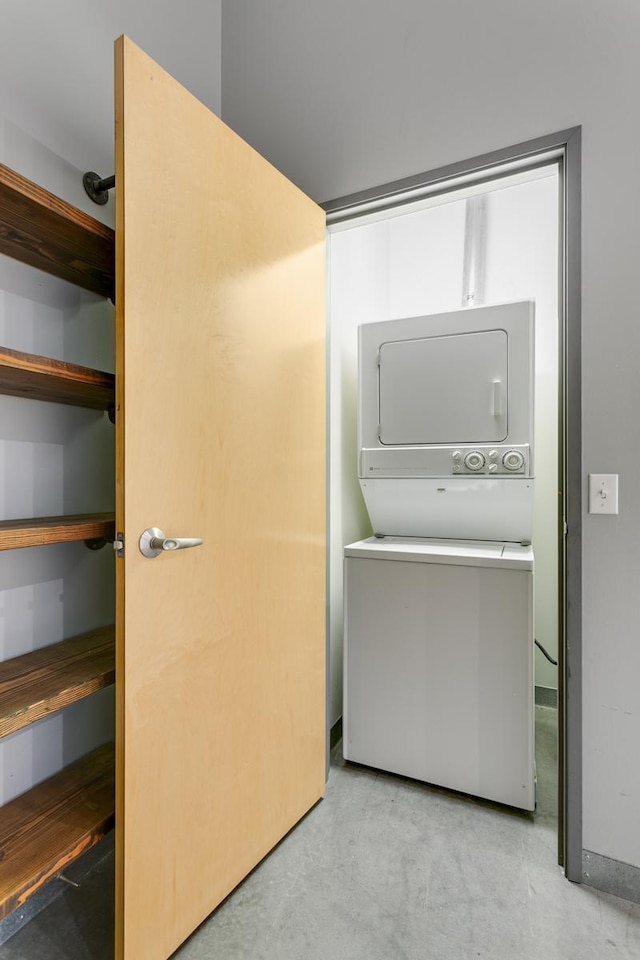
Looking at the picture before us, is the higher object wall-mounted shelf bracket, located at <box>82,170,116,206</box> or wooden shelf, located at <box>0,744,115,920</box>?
wall-mounted shelf bracket, located at <box>82,170,116,206</box>

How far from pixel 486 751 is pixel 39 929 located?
4.61 feet

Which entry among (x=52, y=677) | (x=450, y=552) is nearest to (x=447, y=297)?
(x=450, y=552)

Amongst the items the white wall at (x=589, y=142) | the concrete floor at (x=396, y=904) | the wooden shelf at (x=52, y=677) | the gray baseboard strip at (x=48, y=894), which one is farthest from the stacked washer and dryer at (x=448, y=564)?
the wooden shelf at (x=52, y=677)

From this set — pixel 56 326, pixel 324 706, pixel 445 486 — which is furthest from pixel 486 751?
pixel 56 326

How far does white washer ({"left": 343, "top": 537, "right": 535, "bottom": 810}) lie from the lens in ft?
5.71

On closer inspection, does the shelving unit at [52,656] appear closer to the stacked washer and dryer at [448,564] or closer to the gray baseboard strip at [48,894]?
→ the gray baseboard strip at [48,894]

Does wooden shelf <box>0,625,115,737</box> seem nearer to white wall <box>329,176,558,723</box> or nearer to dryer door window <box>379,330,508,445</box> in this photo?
white wall <box>329,176,558,723</box>

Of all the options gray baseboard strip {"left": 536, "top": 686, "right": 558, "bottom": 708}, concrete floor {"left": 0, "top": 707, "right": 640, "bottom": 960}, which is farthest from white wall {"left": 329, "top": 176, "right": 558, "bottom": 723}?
concrete floor {"left": 0, "top": 707, "right": 640, "bottom": 960}

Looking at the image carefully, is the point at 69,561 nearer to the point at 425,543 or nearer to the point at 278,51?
the point at 425,543

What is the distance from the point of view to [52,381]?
1094 mm

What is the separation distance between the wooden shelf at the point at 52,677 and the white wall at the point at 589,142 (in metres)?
1.32

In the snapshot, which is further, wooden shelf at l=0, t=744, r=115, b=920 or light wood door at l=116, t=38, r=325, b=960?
light wood door at l=116, t=38, r=325, b=960

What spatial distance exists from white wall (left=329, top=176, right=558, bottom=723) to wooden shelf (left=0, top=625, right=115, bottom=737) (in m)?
1.16

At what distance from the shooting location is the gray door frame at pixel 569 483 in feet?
4.72
